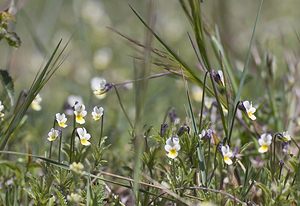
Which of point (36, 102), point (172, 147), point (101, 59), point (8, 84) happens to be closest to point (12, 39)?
point (8, 84)

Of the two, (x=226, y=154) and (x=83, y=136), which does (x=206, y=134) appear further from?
(x=83, y=136)

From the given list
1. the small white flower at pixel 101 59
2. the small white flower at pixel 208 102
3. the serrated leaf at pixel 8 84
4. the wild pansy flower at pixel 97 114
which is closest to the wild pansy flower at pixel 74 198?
the wild pansy flower at pixel 97 114

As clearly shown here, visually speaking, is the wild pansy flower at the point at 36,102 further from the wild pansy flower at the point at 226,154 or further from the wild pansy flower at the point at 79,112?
the wild pansy flower at the point at 226,154

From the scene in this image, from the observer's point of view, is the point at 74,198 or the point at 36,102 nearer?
the point at 74,198

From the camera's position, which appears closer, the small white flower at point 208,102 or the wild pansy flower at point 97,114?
the wild pansy flower at point 97,114

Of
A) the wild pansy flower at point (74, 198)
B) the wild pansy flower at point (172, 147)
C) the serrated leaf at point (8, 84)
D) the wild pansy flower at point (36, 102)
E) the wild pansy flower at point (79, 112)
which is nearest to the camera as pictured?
the wild pansy flower at point (74, 198)

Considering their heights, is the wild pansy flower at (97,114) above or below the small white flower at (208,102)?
below

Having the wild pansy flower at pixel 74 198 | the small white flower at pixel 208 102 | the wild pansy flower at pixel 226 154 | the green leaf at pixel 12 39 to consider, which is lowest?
the wild pansy flower at pixel 74 198
